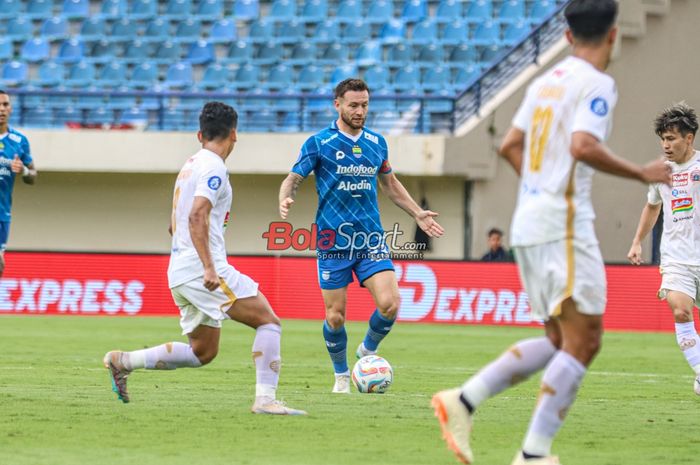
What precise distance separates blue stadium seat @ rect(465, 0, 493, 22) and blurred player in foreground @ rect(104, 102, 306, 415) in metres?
20.8

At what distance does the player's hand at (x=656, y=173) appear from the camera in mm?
5988

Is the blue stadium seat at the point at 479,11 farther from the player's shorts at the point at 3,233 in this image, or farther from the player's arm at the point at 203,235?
the player's arm at the point at 203,235

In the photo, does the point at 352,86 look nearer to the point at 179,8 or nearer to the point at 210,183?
the point at 210,183

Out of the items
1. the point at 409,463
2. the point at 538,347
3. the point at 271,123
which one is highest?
the point at 271,123

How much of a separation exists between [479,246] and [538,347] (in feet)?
65.0

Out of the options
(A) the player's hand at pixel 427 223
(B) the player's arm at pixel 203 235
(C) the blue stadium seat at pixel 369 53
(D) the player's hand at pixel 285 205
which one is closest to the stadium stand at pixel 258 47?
(C) the blue stadium seat at pixel 369 53

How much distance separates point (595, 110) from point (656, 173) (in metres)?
0.42

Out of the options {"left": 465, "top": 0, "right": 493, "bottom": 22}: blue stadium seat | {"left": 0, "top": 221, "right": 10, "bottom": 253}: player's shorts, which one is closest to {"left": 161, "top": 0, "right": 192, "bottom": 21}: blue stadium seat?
{"left": 465, "top": 0, "right": 493, "bottom": 22}: blue stadium seat

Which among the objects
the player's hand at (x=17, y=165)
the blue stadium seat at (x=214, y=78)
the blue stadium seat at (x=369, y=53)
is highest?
the blue stadium seat at (x=369, y=53)

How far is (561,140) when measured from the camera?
20.2 feet

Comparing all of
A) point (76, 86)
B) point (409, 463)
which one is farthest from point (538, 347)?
point (76, 86)

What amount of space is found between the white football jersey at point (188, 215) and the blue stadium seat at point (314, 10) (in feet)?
67.8

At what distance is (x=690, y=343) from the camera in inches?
425

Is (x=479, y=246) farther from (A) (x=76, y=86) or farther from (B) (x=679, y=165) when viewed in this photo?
(B) (x=679, y=165)
